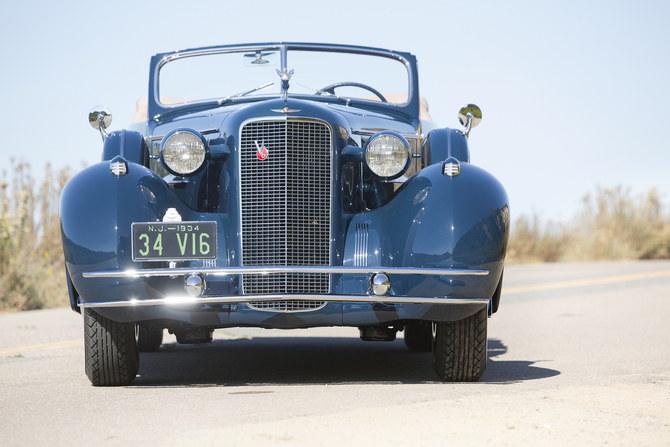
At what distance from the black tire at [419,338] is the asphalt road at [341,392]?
0.42 feet

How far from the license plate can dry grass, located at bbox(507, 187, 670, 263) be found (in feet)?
48.7

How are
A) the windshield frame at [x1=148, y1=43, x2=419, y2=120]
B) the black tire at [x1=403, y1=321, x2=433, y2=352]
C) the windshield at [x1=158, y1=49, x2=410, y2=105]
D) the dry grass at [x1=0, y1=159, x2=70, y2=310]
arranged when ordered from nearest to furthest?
the windshield frame at [x1=148, y1=43, x2=419, y2=120], the windshield at [x1=158, y1=49, x2=410, y2=105], the black tire at [x1=403, y1=321, x2=433, y2=352], the dry grass at [x1=0, y1=159, x2=70, y2=310]

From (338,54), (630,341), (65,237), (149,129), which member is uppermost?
(338,54)

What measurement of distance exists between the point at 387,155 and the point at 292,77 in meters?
1.72

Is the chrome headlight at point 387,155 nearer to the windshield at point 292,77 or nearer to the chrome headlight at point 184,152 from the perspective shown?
the chrome headlight at point 184,152

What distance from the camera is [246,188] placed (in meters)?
4.29

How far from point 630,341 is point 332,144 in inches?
140

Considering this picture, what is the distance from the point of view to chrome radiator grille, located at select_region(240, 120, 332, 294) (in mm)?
4195

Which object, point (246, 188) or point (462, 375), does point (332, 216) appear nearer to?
point (246, 188)

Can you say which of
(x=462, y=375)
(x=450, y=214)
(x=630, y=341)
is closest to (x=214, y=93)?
(x=450, y=214)

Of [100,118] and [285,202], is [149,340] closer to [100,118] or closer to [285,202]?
[100,118]

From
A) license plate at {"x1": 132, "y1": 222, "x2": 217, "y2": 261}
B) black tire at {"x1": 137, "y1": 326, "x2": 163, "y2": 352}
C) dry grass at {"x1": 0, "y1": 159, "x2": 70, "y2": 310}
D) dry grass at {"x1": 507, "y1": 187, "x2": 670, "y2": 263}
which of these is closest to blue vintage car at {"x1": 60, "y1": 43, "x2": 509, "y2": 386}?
license plate at {"x1": 132, "y1": 222, "x2": 217, "y2": 261}

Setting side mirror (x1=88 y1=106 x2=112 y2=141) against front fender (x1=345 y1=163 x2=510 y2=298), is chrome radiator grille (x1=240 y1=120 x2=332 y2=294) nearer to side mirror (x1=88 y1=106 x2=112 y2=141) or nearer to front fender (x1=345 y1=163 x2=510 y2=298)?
front fender (x1=345 y1=163 x2=510 y2=298)

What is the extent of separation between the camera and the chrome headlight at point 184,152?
445 cm
